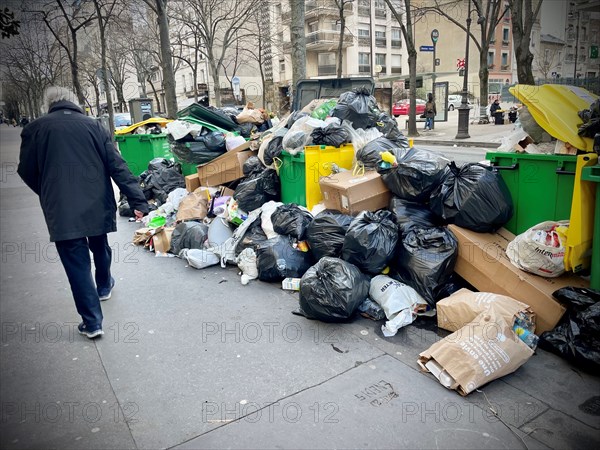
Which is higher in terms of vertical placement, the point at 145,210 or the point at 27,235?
the point at 145,210

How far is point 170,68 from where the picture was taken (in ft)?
44.3

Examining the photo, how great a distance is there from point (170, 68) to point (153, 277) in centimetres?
1071

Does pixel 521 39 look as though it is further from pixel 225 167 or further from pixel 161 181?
pixel 161 181

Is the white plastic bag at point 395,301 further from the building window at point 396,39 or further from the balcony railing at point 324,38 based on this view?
the building window at point 396,39

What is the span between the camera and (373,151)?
445 centimetres

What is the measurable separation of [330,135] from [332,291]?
2.24m

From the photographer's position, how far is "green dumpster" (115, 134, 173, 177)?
8.72 meters

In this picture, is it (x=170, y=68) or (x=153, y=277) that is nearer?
(x=153, y=277)

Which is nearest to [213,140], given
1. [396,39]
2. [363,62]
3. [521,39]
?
[521,39]

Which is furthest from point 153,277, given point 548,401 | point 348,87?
point 348,87

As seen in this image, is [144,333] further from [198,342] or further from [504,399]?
[504,399]

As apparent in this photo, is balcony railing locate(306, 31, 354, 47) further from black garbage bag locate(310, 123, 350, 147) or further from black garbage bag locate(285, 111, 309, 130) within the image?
black garbage bag locate(310, 123, 350, 147)

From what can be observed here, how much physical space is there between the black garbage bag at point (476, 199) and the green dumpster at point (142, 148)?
6.29 m

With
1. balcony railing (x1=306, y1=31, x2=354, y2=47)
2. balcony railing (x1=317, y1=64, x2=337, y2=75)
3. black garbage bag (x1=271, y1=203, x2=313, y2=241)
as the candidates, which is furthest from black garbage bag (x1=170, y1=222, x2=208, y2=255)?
balcony railing (x1=317, y1=64, x2=337, y2=75)
